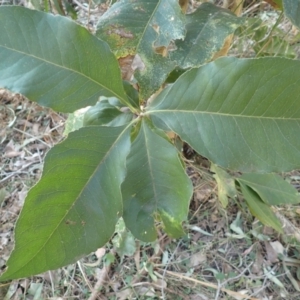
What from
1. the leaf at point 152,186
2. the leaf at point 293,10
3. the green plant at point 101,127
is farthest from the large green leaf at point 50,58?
the leaf at point 293,10

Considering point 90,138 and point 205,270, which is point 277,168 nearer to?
point 90,138

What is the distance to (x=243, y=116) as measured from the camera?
521 mm

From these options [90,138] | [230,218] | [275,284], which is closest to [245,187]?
[230,218]

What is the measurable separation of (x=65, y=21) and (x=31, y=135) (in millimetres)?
1245

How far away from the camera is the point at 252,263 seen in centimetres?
123

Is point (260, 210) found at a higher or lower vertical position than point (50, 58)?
lower

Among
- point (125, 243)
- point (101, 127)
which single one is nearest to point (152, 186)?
point (101, 127)

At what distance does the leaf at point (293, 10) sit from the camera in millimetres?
604

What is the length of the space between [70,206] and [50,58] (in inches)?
8.3

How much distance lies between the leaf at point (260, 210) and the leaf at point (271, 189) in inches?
0.7

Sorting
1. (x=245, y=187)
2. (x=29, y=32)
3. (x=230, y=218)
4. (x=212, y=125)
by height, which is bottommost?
(x=230, y=218)

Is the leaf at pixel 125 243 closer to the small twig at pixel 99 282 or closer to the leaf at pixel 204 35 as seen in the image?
the small twig at pixel 99 282

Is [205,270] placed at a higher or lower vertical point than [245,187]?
lower

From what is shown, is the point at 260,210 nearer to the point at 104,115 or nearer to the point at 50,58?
the point at 104,115
